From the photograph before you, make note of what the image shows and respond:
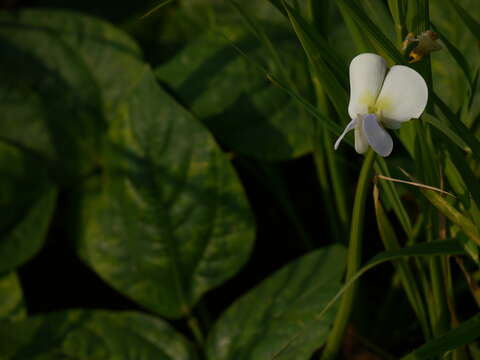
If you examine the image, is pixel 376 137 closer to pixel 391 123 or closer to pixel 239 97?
pixel 391 123

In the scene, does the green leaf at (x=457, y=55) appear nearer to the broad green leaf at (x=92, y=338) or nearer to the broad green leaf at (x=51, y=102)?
the broad green leaf at (x=92, y=338)

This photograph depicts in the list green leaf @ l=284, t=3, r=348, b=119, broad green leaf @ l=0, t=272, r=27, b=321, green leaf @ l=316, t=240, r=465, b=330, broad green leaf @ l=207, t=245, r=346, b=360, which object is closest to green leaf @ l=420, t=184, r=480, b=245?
green leaf @ l=316, t=240, r=465, b=330

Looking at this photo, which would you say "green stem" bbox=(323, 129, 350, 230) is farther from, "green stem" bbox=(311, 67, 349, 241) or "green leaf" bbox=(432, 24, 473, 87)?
"green leaf" bbox=(432, 24, 473, 87)

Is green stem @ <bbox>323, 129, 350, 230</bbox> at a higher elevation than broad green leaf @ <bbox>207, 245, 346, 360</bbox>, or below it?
higher

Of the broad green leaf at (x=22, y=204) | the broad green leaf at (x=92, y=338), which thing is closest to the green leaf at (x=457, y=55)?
the broad green leaf at (x=92, y=338)

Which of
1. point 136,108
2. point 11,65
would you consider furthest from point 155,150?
point 11,65

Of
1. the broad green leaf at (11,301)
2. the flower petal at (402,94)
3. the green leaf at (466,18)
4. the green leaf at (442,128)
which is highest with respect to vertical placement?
the green leaf at (466,18)

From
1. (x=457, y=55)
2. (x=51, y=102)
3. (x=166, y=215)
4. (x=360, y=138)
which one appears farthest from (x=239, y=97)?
(x=360, y=138)
